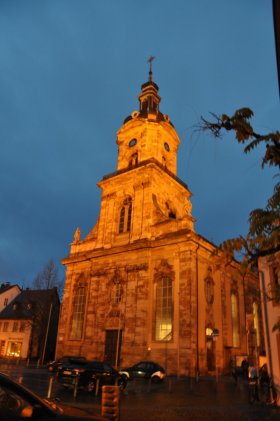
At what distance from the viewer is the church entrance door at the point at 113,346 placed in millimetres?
30125

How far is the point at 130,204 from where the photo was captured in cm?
3684

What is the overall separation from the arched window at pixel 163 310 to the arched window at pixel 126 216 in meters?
A: 7.97

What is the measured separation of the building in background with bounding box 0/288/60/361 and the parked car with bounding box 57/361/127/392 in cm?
2807

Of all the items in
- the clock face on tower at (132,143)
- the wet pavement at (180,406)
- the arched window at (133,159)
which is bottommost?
the wet pavement at (180,406)

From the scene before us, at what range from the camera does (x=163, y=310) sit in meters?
29.0

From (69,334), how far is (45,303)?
1257cm

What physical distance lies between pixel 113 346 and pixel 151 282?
6744 mm

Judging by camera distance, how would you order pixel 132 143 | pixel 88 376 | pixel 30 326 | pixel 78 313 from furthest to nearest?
pixel 30 326 → pixel 132 143 → pixel 78 313 → pixel 88 376

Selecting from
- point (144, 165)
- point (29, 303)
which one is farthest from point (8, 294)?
point (144, 165)

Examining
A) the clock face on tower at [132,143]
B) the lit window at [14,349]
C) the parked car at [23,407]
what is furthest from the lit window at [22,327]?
the parked car at [23,407]

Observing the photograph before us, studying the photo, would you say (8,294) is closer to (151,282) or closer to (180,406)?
(151,282)

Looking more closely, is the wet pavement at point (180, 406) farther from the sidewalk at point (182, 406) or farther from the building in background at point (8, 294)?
the building in background at point (8, 294)

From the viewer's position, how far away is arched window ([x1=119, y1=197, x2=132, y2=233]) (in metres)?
36.0

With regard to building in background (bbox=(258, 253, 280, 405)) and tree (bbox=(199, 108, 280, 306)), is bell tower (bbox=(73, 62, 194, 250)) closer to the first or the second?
building in background (bbox=(258, 253, 280, 405))
